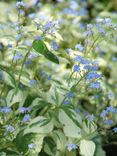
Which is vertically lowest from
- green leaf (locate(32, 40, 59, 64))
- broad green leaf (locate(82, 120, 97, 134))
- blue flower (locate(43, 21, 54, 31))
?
broad green leaf (locate(82, 120, 97, 134))

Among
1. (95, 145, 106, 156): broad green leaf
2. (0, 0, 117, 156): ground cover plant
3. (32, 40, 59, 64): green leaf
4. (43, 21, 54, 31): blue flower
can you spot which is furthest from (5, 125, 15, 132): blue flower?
(95, 145, 106, 156): broad green leaf

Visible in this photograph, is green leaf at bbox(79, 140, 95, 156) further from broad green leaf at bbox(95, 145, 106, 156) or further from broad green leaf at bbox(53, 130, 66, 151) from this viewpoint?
broad green leaf at bbox(95, 145, 106, 156)

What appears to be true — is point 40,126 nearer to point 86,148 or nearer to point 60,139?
point 60,139

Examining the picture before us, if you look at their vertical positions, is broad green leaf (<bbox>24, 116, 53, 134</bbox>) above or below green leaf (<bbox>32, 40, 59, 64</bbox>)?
below

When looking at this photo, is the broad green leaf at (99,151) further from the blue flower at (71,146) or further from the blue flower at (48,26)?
the blue flower at (48,26)

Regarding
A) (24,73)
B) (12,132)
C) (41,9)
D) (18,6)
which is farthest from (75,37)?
(12,132)

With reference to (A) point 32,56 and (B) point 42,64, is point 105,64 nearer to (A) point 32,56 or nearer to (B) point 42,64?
(B) point 42,64

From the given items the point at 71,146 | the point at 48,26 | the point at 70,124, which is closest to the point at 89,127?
the point at 70,124
